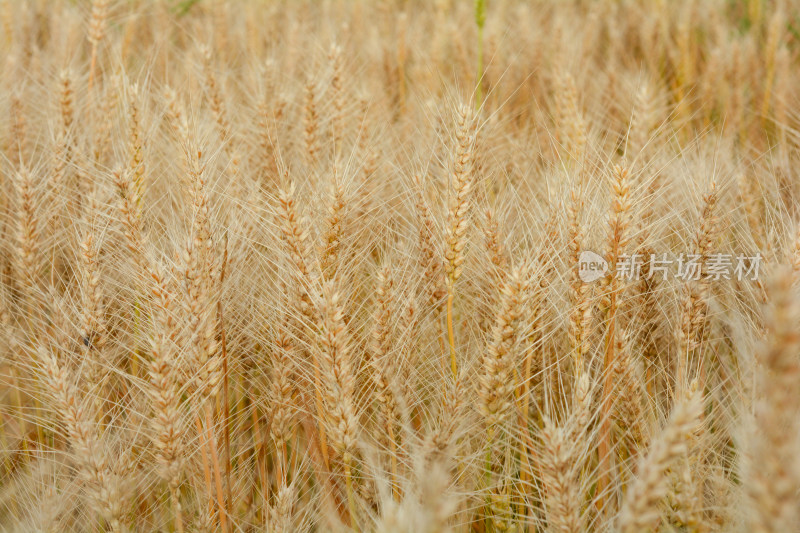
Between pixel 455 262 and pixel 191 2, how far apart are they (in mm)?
2957

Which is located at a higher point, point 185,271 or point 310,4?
point 310,4

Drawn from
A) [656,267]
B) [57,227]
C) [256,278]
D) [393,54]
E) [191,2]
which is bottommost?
[656,267]

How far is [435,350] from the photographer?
1587 millimetres

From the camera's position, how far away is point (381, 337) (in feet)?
4.25

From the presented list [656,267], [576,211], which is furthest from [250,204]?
[656,267]

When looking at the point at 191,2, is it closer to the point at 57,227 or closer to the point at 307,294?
the point at 57,227

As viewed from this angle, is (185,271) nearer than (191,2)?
Yes

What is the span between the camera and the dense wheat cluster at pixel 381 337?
1.19 m

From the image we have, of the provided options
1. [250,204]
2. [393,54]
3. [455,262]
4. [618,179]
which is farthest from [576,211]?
[393,54]

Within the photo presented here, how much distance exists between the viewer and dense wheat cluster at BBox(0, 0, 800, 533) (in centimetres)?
119

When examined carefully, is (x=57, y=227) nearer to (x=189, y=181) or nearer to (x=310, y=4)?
(x=189, y=181)


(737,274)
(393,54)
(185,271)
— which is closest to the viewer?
(185,271)

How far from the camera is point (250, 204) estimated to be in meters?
1.61

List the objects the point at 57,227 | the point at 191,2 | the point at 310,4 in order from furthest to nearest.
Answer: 1. the point at 310,4
2. the point at 191,2
3. the point at 57,227
